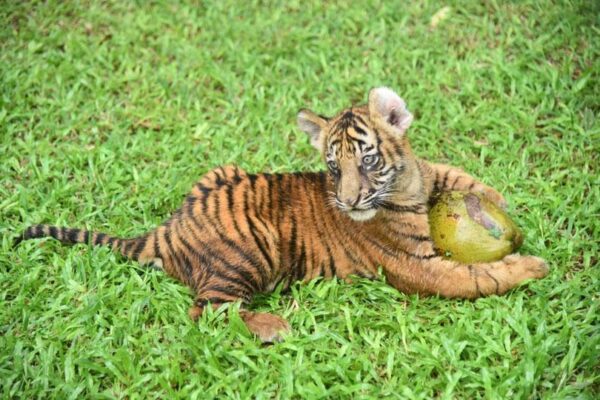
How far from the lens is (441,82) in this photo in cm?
616

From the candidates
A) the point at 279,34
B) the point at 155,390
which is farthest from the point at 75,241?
the point at 279,34

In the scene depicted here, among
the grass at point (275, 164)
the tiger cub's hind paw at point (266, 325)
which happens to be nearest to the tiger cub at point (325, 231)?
the tiger cub's hind paw at point (266, 325)

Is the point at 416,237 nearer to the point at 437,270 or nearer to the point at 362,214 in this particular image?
the point at 437,270

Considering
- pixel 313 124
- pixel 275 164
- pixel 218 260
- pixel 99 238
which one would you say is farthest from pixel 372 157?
pixel 99 238

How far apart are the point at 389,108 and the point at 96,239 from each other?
84.0 inches

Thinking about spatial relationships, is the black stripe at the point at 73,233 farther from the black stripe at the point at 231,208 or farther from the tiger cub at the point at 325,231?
the black stripe at the point at 231,208

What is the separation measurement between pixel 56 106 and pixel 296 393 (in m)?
3.84

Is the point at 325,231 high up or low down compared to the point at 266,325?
up

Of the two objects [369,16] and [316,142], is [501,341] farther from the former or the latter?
[369,16]

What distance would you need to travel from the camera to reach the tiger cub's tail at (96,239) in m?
4.61

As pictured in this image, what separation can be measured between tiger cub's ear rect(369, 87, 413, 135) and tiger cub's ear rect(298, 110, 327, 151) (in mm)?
360

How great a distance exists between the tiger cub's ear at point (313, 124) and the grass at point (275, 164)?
3.12 ft

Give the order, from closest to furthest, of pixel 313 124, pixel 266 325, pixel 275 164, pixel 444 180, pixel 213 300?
pixel 266 325, pixel 213 300, pixel 313 124, pixel 444 180, pixel 275 164

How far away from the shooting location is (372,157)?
4.24m
